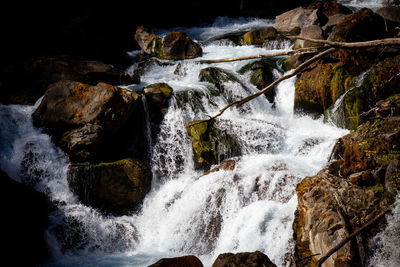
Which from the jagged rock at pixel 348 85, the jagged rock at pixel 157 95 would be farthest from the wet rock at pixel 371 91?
the jagged rock at pixel 157 95

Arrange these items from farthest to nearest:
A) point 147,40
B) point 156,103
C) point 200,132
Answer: point 147,40 < point 156,103 < point 200,132

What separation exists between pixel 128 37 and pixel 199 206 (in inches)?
521

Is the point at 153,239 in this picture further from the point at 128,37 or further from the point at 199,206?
the point at 128,37

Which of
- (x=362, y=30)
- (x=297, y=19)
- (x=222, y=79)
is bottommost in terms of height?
(x=222, y=79)

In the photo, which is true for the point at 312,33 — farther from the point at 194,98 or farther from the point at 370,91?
the point at 194,98

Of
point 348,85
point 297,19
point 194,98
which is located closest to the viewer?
point 348,85

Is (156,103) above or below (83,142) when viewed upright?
above

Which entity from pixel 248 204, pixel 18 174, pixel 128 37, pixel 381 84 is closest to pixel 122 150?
pixel 18 174

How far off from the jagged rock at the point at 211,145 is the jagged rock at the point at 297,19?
797cm

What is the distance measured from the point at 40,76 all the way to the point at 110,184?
4320 mm

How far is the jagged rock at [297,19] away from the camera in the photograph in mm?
11812

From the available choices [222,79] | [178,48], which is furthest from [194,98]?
[178,48]

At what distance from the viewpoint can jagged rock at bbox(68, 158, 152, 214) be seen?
6.17m

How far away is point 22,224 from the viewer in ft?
15.3
